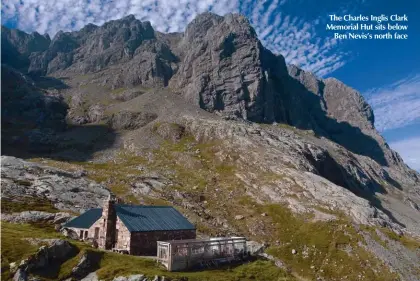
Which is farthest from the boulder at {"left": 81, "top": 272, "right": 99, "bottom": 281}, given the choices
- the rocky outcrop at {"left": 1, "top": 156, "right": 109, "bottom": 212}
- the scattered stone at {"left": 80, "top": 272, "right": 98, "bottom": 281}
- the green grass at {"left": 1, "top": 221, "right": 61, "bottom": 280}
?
the rocky outcrop at {"left": 1, "top": 156, "right": 109, "bottom": 212}

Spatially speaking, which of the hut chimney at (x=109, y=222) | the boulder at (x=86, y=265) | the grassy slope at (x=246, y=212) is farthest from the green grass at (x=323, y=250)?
the boulder at (x=86, y=265)

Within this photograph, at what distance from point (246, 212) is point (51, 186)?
5338 cm

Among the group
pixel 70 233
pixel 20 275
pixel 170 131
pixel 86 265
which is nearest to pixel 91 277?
pixel 86 265

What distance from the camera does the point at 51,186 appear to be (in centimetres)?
10150

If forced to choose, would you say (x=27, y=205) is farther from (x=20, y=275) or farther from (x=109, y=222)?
(x=20, y=275)

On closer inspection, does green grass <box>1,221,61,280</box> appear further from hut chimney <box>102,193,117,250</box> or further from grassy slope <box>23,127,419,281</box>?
grassy slope <box>23,127,419,281</box>

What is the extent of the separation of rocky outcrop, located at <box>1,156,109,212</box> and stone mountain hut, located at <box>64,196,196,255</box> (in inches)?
1175

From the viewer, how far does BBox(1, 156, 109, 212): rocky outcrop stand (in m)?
93.5

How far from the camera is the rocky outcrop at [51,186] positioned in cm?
9350

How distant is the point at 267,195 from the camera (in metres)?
123

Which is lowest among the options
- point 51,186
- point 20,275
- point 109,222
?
point 20,275

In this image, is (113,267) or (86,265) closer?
(113,267)

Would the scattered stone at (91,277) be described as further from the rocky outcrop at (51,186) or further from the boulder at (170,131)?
the boulder at (170,131)

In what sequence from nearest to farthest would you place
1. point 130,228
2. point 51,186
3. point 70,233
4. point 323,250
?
1. point 130,228
2. point 70,233
3. point 323,250
4. point 51,186
